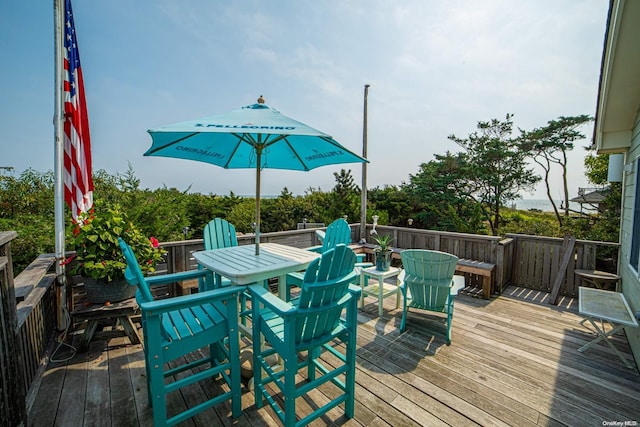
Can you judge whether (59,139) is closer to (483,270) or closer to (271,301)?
(271,301)

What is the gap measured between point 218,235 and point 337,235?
1492mm

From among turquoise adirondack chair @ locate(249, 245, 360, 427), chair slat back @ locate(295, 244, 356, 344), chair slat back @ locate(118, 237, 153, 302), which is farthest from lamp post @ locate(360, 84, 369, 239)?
chair slat back @ locate(118, 237, 153, 302)

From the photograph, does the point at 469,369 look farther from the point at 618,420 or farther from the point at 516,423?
the point at 618,420

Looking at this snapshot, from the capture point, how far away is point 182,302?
5.19ft

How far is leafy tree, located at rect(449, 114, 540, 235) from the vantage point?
41.8 ft

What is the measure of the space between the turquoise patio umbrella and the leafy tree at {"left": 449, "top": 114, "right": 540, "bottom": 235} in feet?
39.3

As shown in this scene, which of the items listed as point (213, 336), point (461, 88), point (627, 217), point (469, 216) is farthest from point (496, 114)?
point (213, 336)

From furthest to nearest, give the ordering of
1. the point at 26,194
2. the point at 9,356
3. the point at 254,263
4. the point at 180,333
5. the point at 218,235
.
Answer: the point at 26,194, the point at 218,235, the point at 254,263, the point at 180,333, the point at 9,356

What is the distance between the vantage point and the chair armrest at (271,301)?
5.14ft

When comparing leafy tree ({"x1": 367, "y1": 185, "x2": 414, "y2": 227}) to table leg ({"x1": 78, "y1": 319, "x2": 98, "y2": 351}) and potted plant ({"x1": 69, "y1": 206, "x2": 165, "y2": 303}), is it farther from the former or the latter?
table leg ({"x1": 78, "y1": 319, "x2": 98, "y2": 351})

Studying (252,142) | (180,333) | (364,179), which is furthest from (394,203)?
(180,333)

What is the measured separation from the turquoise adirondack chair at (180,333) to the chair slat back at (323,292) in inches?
20.9

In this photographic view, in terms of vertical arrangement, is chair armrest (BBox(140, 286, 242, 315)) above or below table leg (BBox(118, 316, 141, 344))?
above

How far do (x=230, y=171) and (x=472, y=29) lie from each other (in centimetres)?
441
